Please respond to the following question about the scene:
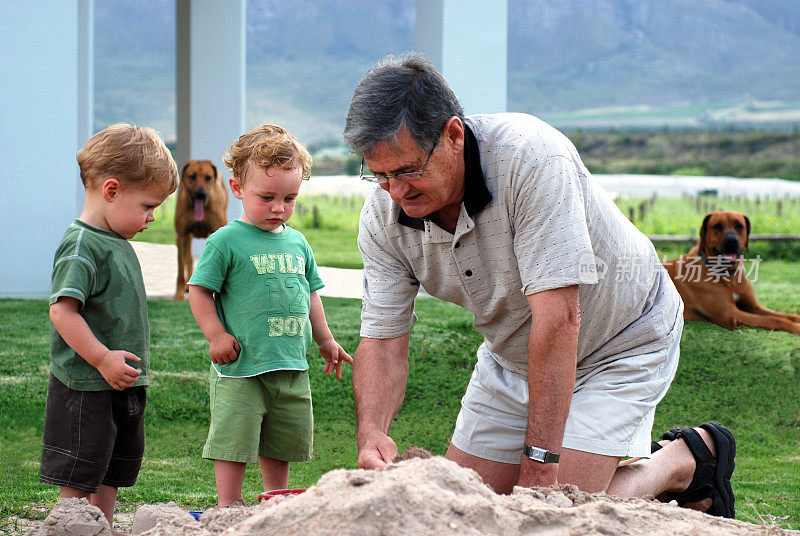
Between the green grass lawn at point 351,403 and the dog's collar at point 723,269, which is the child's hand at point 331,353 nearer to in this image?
the green grass lawn at point 351,403

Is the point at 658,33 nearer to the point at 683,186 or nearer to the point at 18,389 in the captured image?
the point at 683,186

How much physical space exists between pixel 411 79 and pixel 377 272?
727 mm

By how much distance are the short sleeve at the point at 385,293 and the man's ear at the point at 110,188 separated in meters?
0.81

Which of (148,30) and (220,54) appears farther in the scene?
(148,30)

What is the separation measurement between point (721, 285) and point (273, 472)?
13.5 feet

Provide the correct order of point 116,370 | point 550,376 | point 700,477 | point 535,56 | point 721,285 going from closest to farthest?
point 550,376, point 116,370, point 700,477, point 721,285, point 535,56

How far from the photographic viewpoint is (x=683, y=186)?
22.5 metres

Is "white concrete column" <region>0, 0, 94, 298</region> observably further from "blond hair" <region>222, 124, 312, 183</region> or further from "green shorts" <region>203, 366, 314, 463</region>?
"green shorts" <region>203, 366, 314, 463</region>

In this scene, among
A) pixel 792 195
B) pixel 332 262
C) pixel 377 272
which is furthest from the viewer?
pixel 792 195

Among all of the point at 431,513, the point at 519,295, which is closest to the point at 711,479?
the point at 519,295

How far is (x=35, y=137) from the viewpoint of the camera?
282 inches

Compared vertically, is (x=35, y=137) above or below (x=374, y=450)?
above

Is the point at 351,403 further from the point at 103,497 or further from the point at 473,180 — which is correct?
the point at 473,180

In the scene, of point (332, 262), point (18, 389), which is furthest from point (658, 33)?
point (18, 389)
